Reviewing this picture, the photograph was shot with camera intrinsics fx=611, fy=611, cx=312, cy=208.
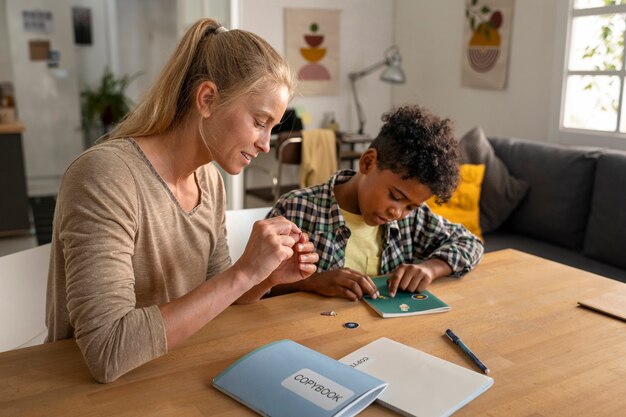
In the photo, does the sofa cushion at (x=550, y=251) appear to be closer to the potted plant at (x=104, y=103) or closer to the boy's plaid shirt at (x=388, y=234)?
the boy's plaid shirt at (x=388, y=234)

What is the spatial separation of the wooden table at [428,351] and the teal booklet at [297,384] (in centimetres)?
2

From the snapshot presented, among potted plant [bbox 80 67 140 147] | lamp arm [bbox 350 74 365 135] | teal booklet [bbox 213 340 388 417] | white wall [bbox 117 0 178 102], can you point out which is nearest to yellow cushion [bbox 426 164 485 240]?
lamp arm [bbox 350 74 365 135]

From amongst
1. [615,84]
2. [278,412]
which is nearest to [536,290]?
[278,412]

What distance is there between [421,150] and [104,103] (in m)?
5.12

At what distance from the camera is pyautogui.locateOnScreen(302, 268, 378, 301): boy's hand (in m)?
1.41

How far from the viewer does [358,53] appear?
5.25 metres

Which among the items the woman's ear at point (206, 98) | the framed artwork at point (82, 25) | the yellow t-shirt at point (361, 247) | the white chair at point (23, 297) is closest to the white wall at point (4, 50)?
the framed artwork at point (82, 25)

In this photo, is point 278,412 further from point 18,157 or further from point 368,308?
point 18,157

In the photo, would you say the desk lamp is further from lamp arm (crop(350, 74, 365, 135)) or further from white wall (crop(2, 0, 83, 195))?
white wall (crop(2, 0, 83, 195))

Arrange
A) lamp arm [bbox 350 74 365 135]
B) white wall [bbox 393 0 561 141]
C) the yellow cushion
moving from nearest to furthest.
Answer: the yellow cushion
white wall [bbox 393 0 561 141]
lamp arm [bbox 350 74 365 135]

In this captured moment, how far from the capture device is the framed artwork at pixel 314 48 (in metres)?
4.90

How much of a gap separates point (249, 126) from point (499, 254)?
0.94m

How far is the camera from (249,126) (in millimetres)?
1215

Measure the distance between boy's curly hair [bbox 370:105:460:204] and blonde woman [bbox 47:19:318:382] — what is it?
40 centimetres
